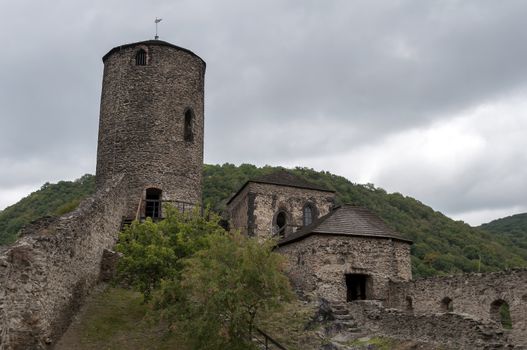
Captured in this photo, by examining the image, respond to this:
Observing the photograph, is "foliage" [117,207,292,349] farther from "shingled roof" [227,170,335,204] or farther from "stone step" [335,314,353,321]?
"shingled roof" [227,170,335,204]

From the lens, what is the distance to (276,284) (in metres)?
13.7

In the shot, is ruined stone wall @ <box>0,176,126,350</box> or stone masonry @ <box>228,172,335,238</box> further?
stone masonry @ <box>228,172,335,238</box>

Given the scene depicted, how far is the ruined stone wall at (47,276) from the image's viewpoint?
44.7 feet

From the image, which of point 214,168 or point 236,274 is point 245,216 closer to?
point 236,274

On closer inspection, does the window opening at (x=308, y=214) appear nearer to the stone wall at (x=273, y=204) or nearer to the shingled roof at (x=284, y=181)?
the stone wall at (x=273, y=204)

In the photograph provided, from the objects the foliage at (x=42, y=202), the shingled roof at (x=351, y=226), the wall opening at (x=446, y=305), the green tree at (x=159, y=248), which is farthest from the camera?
the foliage at (x=42, y=202)

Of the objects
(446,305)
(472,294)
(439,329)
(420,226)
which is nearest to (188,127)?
(446,305)

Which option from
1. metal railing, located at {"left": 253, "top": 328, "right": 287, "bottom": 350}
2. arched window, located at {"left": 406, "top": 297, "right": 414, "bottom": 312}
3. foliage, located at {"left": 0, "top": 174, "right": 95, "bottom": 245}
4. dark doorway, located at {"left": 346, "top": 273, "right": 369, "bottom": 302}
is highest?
foliage, located at {"left": 0, "top": 174, "right": 95, "bottom": 245}

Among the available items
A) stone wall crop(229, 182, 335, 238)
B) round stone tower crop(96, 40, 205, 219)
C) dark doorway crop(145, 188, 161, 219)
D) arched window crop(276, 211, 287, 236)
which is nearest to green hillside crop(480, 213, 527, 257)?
stone wall crop(229, 182, 335, 238)

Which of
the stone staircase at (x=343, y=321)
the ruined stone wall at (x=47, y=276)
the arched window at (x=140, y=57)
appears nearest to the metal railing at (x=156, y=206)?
the ruined stone wall at (x=47, y=276)

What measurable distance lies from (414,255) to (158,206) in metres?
25.1

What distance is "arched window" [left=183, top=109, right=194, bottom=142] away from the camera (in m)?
27.1

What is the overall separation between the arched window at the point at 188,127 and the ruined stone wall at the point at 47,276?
8.12 m

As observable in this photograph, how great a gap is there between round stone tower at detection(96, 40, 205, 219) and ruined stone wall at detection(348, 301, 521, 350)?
11296 mm
